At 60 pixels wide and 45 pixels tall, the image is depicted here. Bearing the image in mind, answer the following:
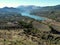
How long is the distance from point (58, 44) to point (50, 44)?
3.93 ft

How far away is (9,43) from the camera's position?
20.3 meters

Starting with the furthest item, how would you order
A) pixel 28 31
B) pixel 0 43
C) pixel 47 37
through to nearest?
1. pixel 28 31
2. pixel 47 37
3. pixel 0 43

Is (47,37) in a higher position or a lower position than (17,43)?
lower

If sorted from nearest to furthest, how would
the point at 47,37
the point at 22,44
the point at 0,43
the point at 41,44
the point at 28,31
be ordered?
the point at 0,43 < the point at 22,44 < the point at 41,44 < the point at 47,37 < the point at 28,31

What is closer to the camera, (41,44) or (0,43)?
(0,43)

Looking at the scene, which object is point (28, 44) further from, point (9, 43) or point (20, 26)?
point (20, 26)

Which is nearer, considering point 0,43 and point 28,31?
point 0,43

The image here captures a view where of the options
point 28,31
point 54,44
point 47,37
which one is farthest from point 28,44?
point 28,31

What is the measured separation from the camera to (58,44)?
79.7 ft

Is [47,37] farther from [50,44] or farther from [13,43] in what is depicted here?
[13,43]

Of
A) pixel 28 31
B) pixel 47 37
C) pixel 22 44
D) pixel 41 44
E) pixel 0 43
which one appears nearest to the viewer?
pixel 0 43

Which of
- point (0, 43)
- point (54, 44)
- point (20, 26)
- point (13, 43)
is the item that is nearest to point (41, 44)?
point (54, 44)

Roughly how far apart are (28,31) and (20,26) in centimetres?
566

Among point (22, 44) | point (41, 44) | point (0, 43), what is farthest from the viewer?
point (41, 44)
